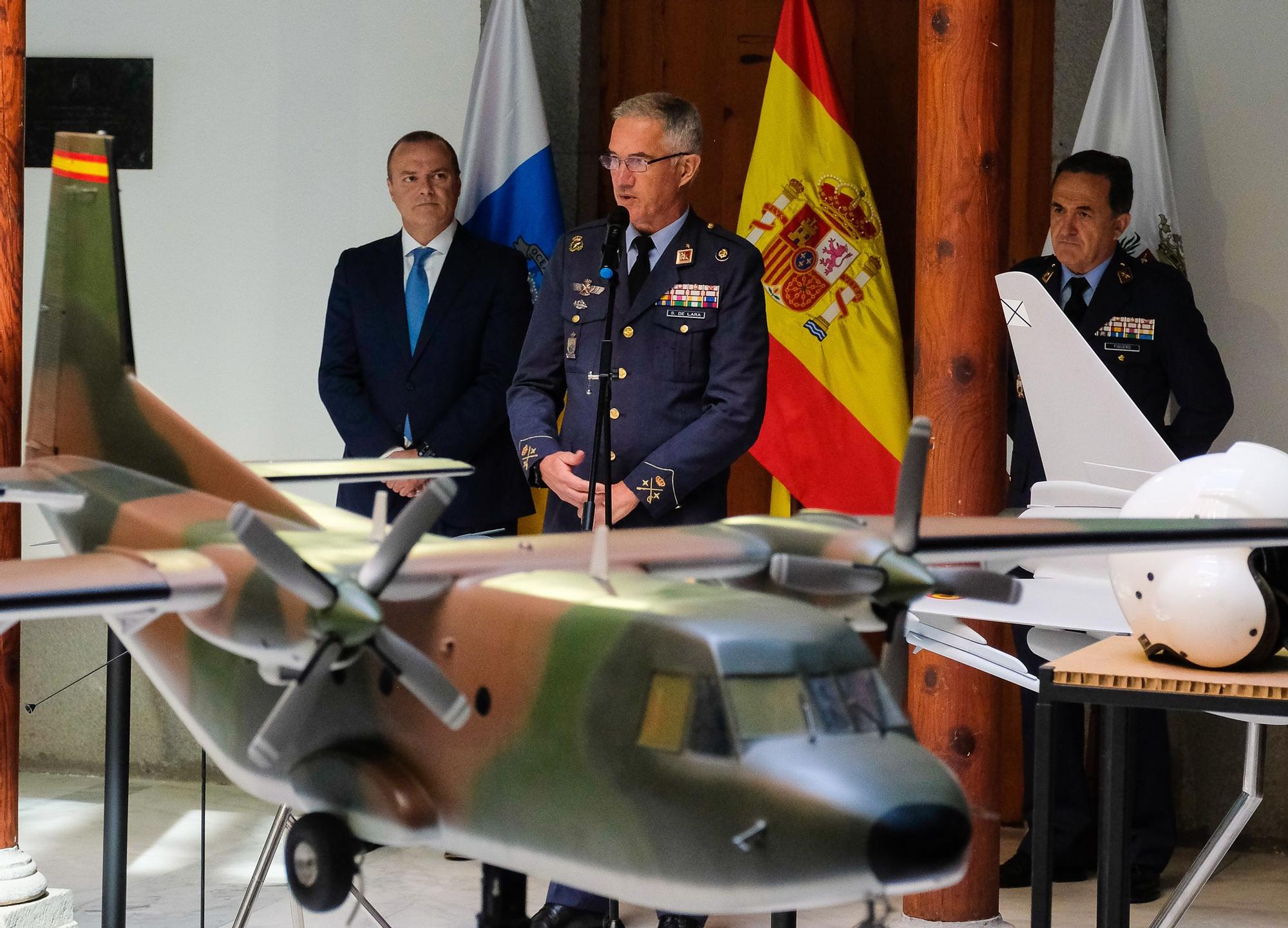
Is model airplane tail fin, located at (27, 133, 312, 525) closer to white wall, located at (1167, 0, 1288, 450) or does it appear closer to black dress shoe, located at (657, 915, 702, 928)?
black dress shoe, located at (657, 915, 702, 928)

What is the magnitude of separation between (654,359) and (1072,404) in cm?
101

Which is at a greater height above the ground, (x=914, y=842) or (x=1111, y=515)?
(x=1111, y=515)

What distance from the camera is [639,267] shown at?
3.67m

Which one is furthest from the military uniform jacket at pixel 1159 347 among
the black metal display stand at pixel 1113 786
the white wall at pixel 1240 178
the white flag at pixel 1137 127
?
the black metal display stand at pixel 1113 786

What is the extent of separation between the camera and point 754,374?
351cm

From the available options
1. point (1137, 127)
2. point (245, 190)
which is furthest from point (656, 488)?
point (245, 190)

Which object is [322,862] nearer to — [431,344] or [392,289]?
[431,344]

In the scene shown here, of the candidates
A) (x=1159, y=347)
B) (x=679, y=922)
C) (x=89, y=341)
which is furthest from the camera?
(x=1159, y=347)

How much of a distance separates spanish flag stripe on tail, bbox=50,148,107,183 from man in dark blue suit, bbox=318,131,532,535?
189 cm

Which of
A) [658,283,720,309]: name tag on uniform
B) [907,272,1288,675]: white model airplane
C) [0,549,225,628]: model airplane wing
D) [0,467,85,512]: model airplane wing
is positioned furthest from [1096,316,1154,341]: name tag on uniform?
[0,549,225,628]: model airplane wing

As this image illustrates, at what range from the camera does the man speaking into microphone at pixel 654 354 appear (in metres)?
3.43

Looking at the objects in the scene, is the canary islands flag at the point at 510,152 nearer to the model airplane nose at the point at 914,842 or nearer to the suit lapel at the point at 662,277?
the suit lapel at the point at 662,277

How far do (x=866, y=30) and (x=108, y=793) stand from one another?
12.1 ft

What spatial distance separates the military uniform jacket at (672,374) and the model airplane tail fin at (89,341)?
1225 millimetres
